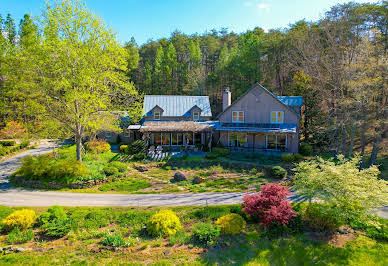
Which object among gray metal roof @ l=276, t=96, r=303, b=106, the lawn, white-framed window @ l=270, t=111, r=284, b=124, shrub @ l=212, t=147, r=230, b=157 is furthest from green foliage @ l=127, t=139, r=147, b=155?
gray metal roof @ l=276, t=96, r=303, b=106

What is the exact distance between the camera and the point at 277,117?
2812 centimetres

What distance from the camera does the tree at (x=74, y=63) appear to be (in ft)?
62.5

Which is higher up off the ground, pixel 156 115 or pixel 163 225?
pixel 156 115

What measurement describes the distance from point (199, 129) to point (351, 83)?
17144 mm

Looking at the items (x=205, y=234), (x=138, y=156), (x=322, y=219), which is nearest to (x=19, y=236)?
(x=205, y=234)

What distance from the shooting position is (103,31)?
67.9 feet

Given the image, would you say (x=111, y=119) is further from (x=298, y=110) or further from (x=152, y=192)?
(x=298, y=110)

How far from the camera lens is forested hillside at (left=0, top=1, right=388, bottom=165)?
2097cm

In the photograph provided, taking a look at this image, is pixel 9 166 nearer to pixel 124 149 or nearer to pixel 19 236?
pixel 124 149

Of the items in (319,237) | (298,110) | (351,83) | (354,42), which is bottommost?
(319,237)

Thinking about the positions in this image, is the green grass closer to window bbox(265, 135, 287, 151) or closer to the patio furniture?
the patio furniture

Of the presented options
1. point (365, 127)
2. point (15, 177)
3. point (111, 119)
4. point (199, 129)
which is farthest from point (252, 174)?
point (15, 177)

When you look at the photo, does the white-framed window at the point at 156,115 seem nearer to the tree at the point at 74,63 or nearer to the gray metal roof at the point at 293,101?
the tree at the point at 74,63

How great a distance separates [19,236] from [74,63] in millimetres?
14512
